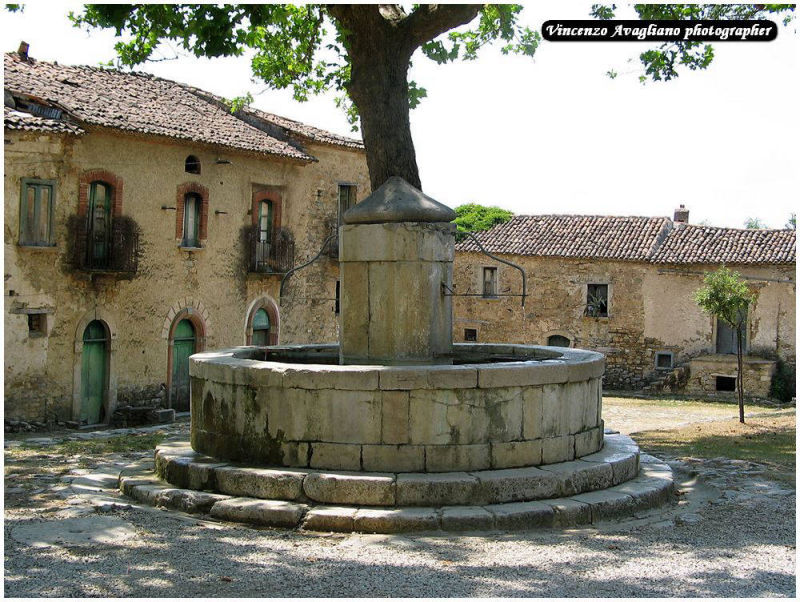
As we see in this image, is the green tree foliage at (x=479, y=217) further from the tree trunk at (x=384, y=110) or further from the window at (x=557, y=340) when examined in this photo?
the tree trunk at (x=384, y=110)

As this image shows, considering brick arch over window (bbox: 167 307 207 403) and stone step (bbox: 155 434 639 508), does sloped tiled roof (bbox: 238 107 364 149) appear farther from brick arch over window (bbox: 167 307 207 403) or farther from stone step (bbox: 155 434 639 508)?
stone step (bbox: 155 434 639 508)

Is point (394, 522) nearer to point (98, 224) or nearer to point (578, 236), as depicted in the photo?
point (98, 224)

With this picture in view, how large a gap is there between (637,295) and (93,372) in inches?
736

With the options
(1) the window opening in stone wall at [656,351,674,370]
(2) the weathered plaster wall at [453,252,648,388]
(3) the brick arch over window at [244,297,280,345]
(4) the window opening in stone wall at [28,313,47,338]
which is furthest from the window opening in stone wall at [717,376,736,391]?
(4) the window opening in stone wall at [28,313,47,338]

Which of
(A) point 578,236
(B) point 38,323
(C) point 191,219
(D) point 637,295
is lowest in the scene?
(B) point 38,323

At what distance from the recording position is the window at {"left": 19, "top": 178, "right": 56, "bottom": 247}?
724 inches

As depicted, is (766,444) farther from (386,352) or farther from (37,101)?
(37,101)

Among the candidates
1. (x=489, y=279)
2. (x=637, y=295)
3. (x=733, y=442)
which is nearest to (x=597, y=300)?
(x=637, y=295)

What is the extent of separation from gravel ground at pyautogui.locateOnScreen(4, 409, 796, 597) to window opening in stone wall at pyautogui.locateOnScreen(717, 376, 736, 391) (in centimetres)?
2170

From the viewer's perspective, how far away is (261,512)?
775 centimetres

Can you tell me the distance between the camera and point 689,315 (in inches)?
1193

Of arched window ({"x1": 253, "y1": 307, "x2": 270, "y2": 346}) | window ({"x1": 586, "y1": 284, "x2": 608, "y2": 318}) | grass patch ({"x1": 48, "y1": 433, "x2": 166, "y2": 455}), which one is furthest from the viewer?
window ({"x1": 586, "y1": 284, "x2": 608, "y2": 318})

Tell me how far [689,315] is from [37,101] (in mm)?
21228

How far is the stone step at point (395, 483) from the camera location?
7828 millimetres
